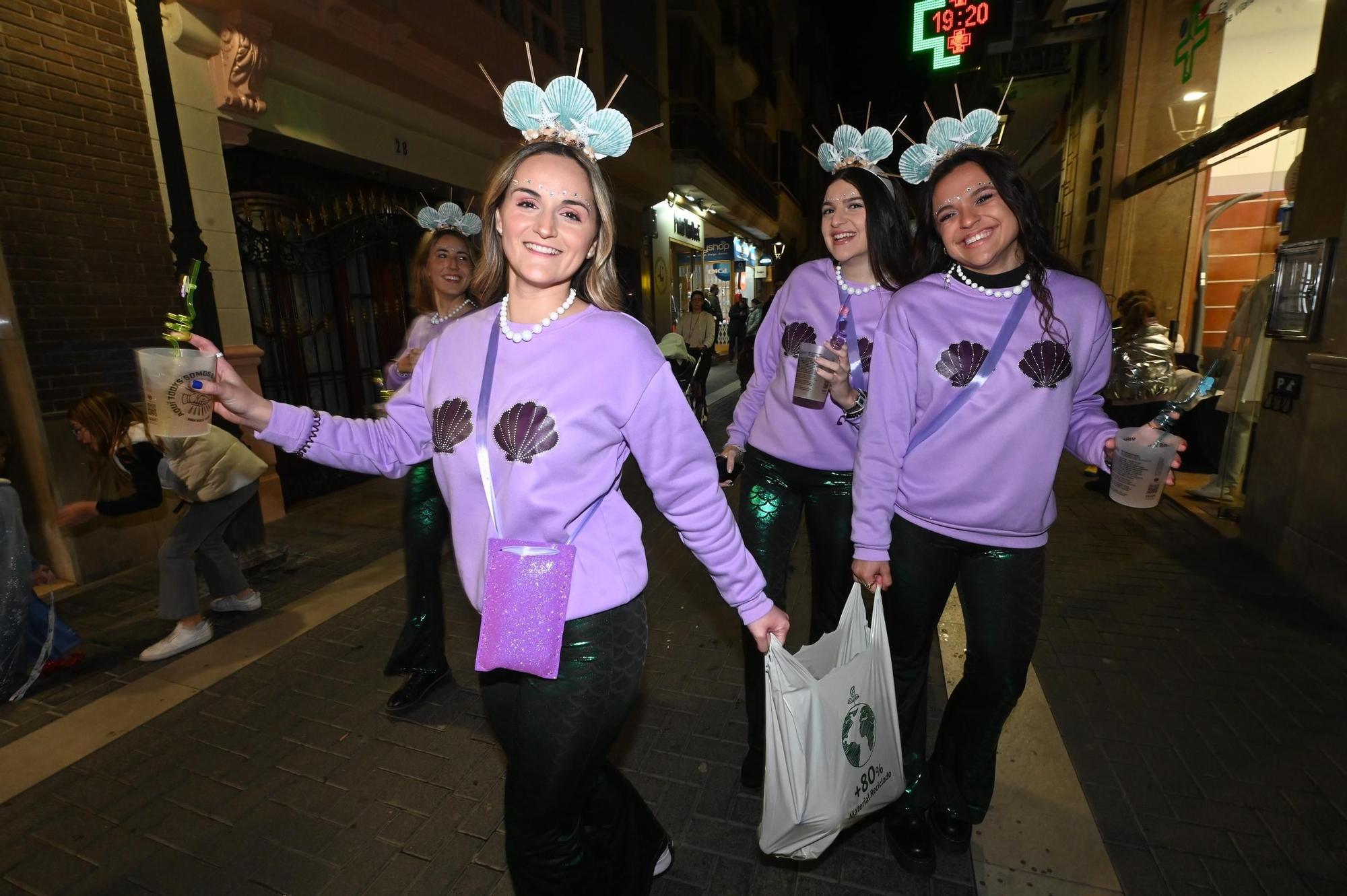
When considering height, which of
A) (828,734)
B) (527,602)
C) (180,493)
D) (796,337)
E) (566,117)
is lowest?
(828,734)

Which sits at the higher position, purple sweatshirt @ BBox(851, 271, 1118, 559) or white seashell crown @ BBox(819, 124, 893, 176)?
white seashell crown @ BBox(819, 124, 893, 176)

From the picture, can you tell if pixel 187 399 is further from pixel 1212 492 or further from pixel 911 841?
pixel 1212 492

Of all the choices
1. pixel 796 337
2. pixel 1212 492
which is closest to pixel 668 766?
pixel 796 337

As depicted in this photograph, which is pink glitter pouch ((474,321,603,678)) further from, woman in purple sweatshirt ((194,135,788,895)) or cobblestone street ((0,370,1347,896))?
cobblestone street ((0,370,1347,896))

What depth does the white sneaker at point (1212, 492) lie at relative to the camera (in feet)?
22.1

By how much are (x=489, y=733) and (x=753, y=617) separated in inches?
76.9

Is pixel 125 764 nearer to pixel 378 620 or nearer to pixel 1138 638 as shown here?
pixel 378 620

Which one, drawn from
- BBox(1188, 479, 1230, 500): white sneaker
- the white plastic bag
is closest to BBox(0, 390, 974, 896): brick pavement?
the white plastic bag

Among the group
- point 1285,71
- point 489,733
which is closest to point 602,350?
point 489,733

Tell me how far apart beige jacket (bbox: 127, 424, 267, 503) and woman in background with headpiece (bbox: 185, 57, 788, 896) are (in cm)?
262

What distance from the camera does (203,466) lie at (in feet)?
13.3

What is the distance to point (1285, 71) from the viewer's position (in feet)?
24.5

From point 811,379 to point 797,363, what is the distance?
200 mm

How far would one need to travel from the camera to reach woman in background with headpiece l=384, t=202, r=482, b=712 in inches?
132
